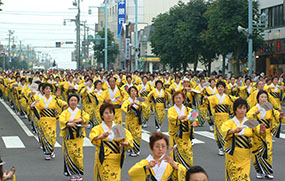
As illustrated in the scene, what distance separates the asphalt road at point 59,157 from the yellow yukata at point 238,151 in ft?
6.31

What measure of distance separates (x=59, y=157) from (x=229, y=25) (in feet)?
86.5

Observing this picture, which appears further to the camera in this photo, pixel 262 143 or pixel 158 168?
pixel 262 143

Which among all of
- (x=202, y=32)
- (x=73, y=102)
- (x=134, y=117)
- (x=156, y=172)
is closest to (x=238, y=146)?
(x=156, y=172)

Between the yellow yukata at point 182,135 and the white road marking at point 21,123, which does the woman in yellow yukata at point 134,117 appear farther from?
the white road marking at point 21,123

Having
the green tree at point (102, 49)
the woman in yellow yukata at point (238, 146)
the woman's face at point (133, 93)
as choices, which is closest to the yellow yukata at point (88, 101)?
the woman's face at point (133, 93)

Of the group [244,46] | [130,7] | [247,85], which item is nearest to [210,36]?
[244,46]

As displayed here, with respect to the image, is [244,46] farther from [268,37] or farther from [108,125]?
[108,125]

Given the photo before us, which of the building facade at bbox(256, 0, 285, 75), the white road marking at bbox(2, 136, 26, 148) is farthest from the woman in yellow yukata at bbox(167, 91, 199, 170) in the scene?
the building facade at bbox(256, 0, 285, 75)

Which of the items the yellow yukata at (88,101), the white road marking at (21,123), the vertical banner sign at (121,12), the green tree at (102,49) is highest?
the vertical banner sign at (121,12)

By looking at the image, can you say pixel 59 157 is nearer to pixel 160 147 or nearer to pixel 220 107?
pixel 220 107

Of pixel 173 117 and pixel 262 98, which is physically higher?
pixel 262 98

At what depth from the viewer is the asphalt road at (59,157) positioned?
11453 millimetres

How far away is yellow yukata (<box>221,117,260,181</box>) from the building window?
120 feet

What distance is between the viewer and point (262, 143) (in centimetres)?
1093
